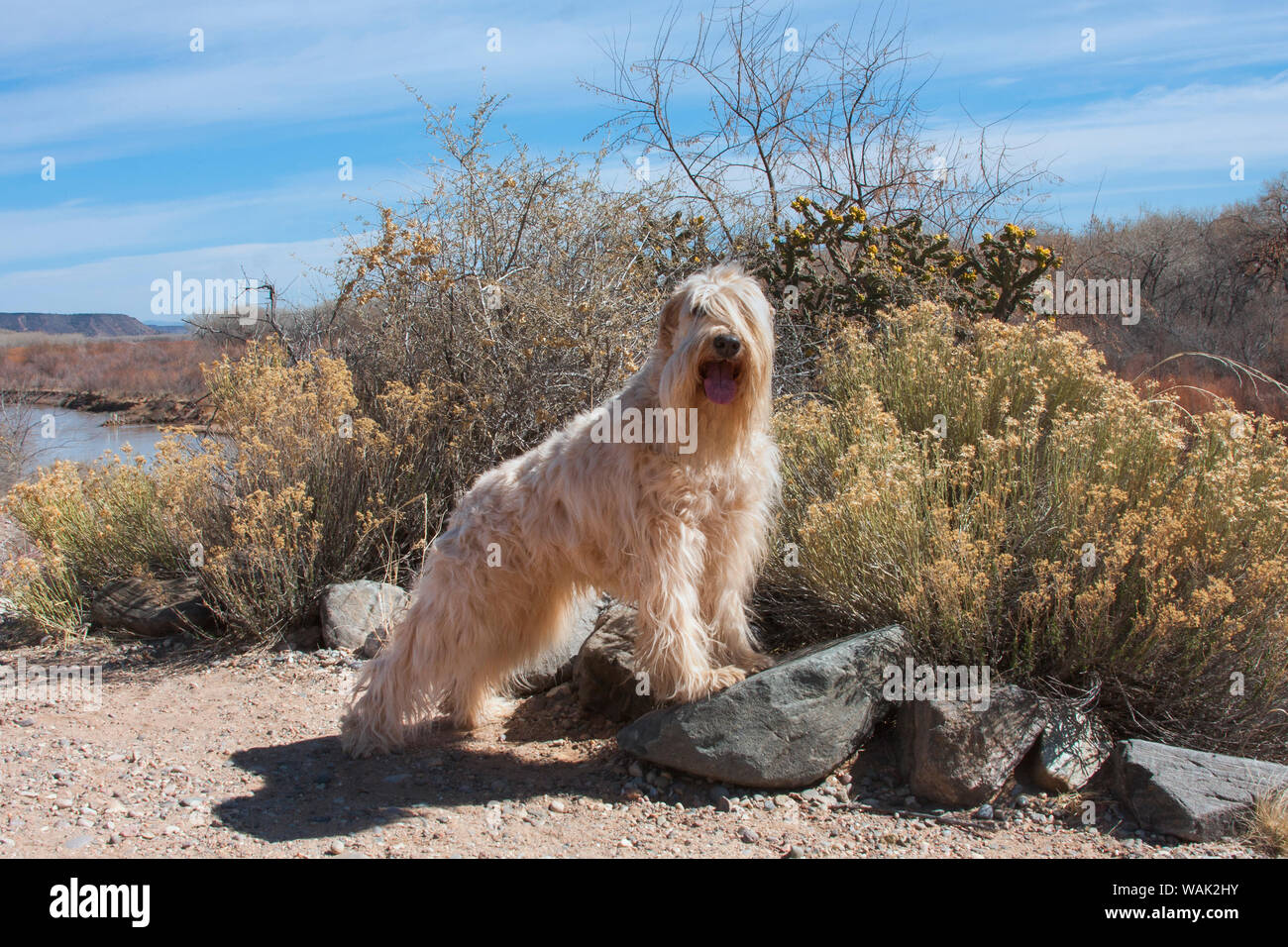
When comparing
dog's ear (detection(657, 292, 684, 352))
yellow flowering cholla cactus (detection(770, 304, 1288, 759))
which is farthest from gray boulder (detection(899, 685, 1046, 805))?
dog's ear (detection(657, 292, 684, 352))

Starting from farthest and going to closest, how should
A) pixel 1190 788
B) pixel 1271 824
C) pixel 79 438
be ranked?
pixel 79 438, pixel 1190 788, pixel 1271 824

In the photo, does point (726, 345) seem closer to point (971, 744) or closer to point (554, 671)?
point (971, 744)

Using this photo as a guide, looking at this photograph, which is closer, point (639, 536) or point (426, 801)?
point (639, 536)

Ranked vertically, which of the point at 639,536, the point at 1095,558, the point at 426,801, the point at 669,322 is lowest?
the point at 426,801

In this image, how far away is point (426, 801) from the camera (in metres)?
4.28

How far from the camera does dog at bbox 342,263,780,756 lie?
13.2 feet

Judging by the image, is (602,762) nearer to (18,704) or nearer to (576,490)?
(576,490)

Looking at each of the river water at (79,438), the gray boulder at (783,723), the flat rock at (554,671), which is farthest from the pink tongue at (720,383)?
the river water at (79,438)

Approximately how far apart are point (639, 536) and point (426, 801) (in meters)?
1.66

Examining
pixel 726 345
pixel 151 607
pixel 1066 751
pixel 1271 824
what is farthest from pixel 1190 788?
pixel 151 607

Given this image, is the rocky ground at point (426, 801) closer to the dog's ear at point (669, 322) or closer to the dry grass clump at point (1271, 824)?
the dry grass clump at point (1271, 824)

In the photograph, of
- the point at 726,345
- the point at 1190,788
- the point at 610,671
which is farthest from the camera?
the point at 610,671

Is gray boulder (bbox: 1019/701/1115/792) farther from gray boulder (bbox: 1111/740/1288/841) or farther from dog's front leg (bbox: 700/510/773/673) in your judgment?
dog's front leg (bbox: 700/510/773/673)

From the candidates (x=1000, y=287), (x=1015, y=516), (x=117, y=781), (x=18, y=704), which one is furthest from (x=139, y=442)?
(x=1015, y=516)
